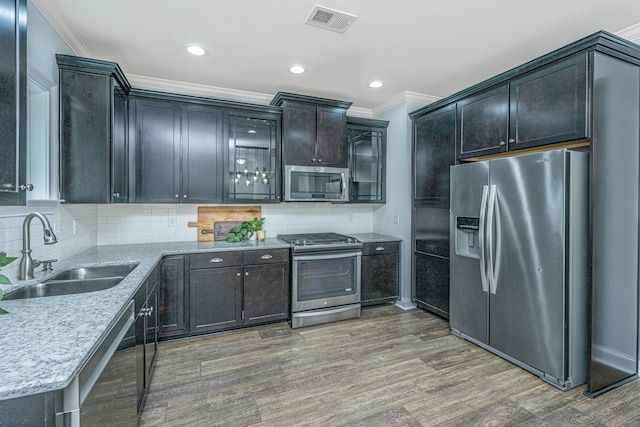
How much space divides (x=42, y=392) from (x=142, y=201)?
2.57 m

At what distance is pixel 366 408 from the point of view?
6.74 ft

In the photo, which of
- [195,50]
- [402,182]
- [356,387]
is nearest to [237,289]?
[356,387]

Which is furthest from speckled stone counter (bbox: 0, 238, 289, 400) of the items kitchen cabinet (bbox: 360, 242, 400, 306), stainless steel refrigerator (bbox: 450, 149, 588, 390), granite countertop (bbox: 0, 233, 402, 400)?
stainless steel refrigerator (bbox: 450, 149, 588, 390)

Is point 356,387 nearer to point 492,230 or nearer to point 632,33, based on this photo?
point 492,230

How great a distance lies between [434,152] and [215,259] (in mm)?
2660

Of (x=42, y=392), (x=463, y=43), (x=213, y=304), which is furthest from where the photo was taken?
(x=213, y=304)

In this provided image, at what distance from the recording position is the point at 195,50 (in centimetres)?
276

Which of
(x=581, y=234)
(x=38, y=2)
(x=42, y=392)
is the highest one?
(x=38, y=2)

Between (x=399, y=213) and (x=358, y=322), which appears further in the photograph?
(x=399, y=213)

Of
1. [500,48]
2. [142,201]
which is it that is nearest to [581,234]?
[500,48]

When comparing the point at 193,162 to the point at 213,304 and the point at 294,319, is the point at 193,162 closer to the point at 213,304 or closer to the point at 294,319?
the point at 213,304

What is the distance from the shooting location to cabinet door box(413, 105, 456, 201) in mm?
3348

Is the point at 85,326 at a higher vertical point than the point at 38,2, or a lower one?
lower

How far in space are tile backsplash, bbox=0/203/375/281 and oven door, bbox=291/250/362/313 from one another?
32.4 inches
